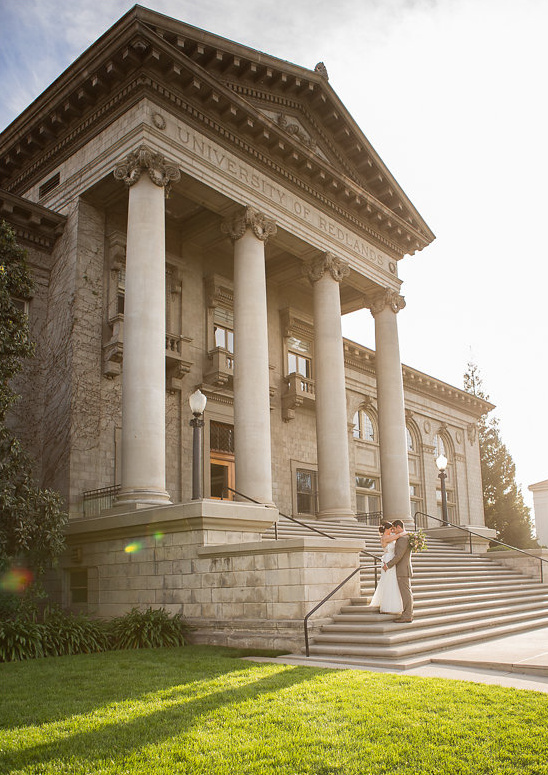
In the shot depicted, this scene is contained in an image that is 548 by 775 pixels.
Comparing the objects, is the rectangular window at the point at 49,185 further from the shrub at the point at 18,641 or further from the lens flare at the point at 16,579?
the shrub at the point at 18,641

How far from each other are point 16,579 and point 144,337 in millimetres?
7348

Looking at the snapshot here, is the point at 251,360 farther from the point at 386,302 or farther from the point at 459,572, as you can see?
the point at 386,302

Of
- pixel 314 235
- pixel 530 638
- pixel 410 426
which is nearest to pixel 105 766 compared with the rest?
pixel 530 638

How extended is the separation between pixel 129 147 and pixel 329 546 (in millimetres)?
13246

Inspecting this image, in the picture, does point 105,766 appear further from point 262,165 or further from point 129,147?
point 262,165

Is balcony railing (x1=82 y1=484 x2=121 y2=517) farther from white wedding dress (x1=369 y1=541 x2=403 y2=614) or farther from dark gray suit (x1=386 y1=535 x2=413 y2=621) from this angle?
dark gray suit (x1=386 y1=535 x2=413 y2=621)

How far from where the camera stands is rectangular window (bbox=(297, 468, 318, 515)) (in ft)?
99.1

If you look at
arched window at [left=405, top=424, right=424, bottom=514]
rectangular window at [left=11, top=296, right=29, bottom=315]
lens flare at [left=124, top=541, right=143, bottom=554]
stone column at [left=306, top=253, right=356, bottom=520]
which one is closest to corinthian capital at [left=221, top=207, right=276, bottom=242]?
stone column at [left=306, top=253, right=356, bottom=520]

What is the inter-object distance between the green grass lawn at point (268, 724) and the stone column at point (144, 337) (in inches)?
316

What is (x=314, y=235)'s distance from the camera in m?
26.3

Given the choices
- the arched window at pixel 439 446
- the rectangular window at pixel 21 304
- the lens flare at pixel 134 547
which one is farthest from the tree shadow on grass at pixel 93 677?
the arched window at pixel 439 446

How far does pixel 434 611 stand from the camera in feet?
48.9

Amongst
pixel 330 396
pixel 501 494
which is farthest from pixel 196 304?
pixel 501 494

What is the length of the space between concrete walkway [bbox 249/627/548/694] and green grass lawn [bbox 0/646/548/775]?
0.78 metres
